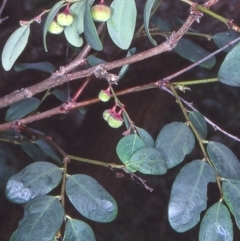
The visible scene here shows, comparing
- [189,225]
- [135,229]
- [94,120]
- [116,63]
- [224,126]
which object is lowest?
[135,229]

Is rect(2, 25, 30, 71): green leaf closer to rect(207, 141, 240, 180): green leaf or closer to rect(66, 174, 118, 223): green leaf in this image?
rect(66, 174, 118, 223): green leaf

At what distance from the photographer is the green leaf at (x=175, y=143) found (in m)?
0.67

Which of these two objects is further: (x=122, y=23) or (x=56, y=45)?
(x=56, y=45)

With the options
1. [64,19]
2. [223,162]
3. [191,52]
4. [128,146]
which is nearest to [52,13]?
[64,19]

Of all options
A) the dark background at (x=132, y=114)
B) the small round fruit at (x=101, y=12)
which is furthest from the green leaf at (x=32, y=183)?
the dark background at (x=132, y=114)

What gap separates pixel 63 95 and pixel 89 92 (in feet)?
1.87

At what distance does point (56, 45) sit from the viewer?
5.50 ft

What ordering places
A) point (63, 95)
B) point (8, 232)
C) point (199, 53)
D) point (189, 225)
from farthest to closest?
point (8, 232)
point (63, 95)
point (199, 53)
point (189, 225)

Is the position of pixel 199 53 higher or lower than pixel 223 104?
higher

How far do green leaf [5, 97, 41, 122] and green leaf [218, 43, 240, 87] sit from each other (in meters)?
0.46

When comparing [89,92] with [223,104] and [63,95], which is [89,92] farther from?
[63,95]

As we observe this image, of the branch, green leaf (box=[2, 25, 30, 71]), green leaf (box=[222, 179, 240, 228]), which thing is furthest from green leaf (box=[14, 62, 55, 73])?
green leaf (box=[222, 179, 240, 228])

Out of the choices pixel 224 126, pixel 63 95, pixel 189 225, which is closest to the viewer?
pixel 189 225

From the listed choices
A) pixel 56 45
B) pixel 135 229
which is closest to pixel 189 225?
pixel 135 229
